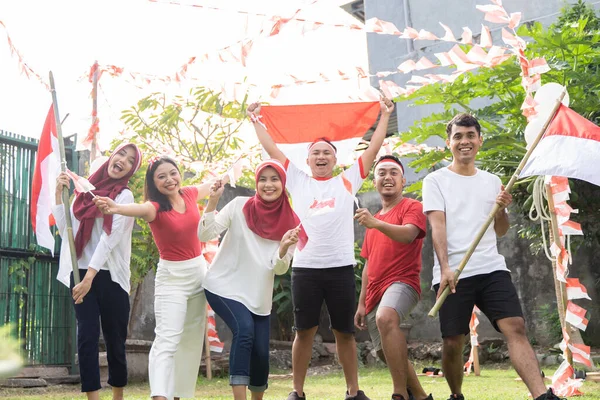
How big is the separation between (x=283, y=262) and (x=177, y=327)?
761 mm

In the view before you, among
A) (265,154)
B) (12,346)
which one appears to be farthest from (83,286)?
(12,346)

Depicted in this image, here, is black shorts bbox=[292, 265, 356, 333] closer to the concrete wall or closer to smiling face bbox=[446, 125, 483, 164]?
smiling face bbox=[446, 125, 483, 164]

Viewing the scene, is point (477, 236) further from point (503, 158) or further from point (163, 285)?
point (503, 158)

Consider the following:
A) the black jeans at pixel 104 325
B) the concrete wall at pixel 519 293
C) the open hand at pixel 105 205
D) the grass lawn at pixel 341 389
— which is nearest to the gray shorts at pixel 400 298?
the grass lawn at pixel 341 389

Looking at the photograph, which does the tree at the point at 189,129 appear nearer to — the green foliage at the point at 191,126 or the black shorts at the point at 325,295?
the green foliage at the point at 191,126

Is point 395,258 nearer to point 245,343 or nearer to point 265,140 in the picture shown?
point 245,343

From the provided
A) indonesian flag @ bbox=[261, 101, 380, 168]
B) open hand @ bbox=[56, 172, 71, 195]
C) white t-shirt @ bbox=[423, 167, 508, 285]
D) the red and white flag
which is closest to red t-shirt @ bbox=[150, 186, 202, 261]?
open hand @ bbox=[56, 172, 71, 195]

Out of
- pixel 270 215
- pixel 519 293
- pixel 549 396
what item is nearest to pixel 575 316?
pixel 549 396

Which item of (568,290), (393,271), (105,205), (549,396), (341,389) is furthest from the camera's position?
(341,389)

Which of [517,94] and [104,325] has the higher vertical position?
[517,94]

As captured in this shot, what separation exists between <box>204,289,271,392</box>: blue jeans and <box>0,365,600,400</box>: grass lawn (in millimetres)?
1667

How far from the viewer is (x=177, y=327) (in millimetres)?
4266

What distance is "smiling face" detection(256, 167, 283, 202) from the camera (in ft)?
14.4

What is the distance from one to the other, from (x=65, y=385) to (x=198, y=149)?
5.57 metres
